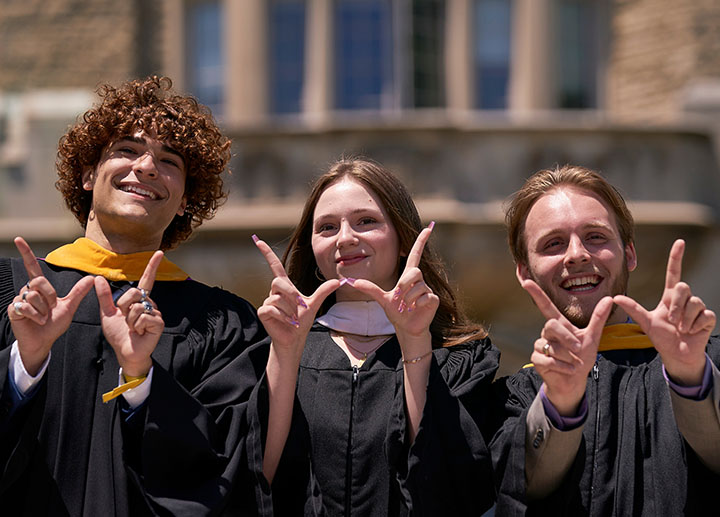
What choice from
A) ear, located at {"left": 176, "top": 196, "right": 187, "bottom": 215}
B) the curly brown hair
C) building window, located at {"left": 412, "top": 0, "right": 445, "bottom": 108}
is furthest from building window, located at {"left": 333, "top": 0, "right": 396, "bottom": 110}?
ear, located at {"left": 176, "top": 196, "right": 187, "bottom": 215}

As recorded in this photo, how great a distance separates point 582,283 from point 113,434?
1481 mm

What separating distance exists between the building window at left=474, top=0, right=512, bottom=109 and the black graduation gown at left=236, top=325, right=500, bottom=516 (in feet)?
22.1

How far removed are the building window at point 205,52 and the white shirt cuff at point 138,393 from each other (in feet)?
24.2

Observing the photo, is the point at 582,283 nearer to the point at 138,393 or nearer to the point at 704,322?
the point at 704,322

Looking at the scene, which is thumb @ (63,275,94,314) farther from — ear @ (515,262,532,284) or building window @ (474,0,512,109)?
building window @ (474,0,512,109)

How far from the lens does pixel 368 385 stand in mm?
3221

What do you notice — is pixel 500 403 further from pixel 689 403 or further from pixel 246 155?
pixel 246 155

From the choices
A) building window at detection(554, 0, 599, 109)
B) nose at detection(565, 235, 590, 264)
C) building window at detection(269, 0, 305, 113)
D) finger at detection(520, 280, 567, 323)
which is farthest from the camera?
building window at detection(554, 0, 599, 109)

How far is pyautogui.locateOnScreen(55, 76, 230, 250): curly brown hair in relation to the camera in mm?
3512

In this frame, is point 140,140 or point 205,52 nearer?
point 140,140

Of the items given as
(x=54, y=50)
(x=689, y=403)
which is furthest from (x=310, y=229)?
(x=54, y=50)

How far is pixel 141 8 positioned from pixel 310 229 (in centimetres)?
731

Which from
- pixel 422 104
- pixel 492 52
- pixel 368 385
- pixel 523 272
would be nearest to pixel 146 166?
pixel 368 385

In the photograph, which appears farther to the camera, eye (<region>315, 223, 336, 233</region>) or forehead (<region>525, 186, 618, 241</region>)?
eye (<region>315, 223, 336, 233</region>)
